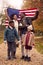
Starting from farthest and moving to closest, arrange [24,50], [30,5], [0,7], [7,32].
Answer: [0,7]
[30,5]
[24,50]
[7,32]

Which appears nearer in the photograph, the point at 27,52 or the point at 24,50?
the point at 27,52

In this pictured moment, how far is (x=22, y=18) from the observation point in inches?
420

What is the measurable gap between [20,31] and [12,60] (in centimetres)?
122

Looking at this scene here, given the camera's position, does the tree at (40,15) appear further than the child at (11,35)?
Yes

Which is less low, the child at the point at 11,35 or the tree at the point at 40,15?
the child at the point at 11,35

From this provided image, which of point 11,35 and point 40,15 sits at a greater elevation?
point 11,35

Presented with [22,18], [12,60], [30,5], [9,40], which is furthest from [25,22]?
[30,5]

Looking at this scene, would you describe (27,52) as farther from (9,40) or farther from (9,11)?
(9,11)

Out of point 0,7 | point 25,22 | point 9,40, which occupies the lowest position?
point 0,7

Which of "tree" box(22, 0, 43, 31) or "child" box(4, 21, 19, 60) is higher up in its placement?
"child" box(4, 21, 19, 60)

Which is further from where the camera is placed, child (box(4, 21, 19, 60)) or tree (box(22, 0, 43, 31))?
tree (box(22, 0, 43, 31))

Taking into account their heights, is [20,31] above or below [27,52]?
above

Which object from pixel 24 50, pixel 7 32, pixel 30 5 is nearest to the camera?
pixel 7 32

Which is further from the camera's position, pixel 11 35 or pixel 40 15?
pixel 40 15
